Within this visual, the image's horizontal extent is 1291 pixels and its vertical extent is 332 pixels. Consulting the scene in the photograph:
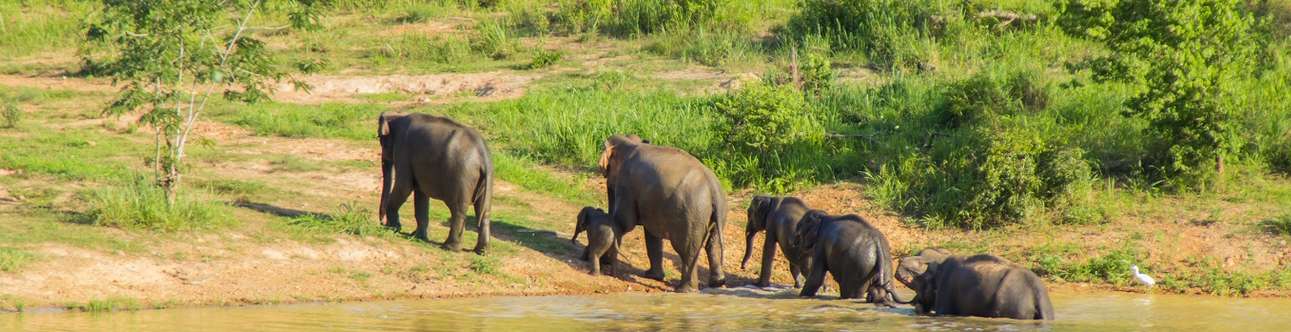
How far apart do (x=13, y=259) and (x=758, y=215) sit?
6352 millimetres

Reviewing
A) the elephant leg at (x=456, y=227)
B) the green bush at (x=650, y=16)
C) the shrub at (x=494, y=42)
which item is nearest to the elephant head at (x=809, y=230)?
the elephant leg at (x=456, y=227)

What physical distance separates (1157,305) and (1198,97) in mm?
4489

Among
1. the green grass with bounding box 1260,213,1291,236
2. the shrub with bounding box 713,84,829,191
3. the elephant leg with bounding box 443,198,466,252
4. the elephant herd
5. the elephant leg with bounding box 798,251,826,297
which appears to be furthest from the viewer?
the shrub with bounding box 713,84,829,191

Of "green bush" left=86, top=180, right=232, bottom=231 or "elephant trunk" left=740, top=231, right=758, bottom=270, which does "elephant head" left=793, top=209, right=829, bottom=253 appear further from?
Answer: "green bush" left=86, top=180, right=232, bottom=231

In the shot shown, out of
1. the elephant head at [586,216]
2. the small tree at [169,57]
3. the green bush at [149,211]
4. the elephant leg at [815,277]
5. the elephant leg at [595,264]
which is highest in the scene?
the small tree at [169,57]

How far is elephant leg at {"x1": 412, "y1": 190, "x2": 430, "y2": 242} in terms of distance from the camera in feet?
47.0

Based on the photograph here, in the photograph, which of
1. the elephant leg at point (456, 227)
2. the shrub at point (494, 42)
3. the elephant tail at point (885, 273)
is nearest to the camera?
the elephant tail at point (885, 273)

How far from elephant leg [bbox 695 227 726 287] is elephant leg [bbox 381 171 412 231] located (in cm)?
276

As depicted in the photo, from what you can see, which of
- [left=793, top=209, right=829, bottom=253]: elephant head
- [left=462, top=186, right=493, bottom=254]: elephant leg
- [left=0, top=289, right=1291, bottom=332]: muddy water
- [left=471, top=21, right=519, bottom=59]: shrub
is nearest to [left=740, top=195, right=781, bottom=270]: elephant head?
[left=793, top=209, right=829, bottom=253]: elephant head

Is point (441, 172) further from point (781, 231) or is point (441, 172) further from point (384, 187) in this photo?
point (781, 231)

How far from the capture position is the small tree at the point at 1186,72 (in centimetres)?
1692

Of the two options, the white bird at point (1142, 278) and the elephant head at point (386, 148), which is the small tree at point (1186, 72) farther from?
the elephant head at point (386, 148)

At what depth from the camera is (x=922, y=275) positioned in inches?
480

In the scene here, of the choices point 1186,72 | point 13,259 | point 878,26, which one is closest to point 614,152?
point 13,259
